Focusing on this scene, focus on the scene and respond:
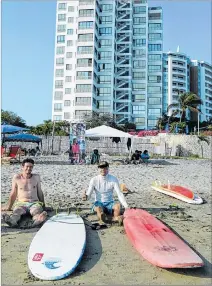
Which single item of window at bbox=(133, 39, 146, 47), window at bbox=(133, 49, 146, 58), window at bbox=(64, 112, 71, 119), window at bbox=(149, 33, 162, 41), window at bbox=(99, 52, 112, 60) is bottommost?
A: window at bbox=(64, 112, 71, 119)

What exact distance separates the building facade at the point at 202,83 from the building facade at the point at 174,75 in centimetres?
431

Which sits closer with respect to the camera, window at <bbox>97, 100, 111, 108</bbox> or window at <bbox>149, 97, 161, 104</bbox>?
window at <bbox>97, 100, 111, 108</bbox>

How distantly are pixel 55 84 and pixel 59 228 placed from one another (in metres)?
62.2

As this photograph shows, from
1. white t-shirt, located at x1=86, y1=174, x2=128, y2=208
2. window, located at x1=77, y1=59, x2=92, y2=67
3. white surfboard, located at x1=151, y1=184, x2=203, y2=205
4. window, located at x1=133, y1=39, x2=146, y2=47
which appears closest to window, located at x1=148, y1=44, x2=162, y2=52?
window, located at x1=133, y1=39, x2=146, y2=47

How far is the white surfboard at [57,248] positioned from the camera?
3502mm

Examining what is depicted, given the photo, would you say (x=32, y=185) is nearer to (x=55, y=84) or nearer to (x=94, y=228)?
(x=94, y=228)

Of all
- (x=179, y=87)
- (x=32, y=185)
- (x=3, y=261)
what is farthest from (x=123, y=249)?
(x=179, y=87)

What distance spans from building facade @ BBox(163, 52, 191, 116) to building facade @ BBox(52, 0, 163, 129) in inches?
504

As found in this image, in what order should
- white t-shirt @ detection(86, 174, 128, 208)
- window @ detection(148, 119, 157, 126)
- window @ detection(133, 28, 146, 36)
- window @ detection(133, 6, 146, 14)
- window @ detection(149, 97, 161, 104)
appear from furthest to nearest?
window @ detection(133, 6, 146, 14) < window @ detection(133, 28, 146, 36) < window @ detection(149, 97, 161, 104) < window @ detection(148, 119, 157, 126) < white t-shirt @ detection(86, 174, 128, 208)

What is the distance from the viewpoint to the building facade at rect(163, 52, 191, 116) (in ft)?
259

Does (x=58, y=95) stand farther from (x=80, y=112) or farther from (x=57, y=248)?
(x=57, y=248)

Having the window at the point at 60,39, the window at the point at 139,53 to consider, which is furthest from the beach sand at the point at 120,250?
the window at the point at 60,39

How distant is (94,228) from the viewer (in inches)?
203

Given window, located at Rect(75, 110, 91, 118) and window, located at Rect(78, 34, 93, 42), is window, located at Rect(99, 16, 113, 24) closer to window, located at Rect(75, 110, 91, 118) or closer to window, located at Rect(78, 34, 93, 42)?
window, located at Rect(78, 34, 93, 42)
